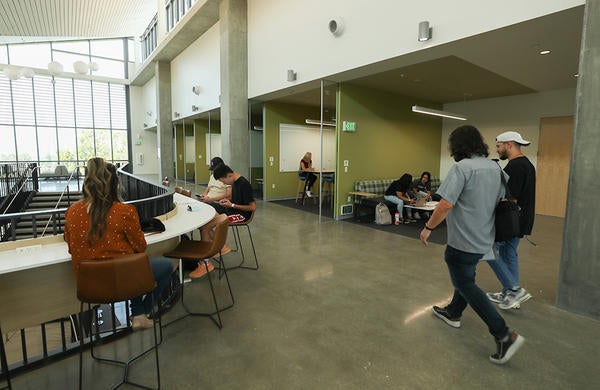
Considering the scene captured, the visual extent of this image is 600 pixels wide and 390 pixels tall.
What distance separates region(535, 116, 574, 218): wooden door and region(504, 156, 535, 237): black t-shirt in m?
5.84

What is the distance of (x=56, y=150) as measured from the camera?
1538cm

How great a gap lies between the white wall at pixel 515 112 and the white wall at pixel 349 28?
204 inches

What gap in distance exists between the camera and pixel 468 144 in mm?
2111

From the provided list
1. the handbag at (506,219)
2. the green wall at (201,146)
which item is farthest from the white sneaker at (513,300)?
the green wall at (201,146)

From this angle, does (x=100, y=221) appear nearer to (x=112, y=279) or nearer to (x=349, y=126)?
(x=112, y=279)

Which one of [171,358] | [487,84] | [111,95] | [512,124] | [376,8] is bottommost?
[171,358]

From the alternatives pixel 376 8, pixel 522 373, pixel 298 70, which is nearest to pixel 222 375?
pixel 522 373

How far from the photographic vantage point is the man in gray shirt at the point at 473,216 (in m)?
2.04

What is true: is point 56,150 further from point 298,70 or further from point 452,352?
point 452,352

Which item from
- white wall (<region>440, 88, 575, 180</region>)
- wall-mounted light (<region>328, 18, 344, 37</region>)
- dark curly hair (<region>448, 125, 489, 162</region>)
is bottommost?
dark curly hair (<region>448, 125, 489, 162</region>)

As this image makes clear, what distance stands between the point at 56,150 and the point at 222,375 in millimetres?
17720

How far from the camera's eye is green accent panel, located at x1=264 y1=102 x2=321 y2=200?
29.2ft

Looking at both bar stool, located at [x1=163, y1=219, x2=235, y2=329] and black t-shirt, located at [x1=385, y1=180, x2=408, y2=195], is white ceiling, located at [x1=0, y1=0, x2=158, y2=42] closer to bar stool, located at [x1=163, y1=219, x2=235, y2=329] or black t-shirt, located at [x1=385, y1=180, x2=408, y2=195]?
bar stool, located at [x1=163, y1=219, x2=235, y2=329]

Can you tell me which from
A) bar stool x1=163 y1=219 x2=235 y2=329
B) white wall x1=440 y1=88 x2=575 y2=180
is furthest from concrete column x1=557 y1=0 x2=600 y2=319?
white wall x1=440 y1=88 x2=575 y2=180
